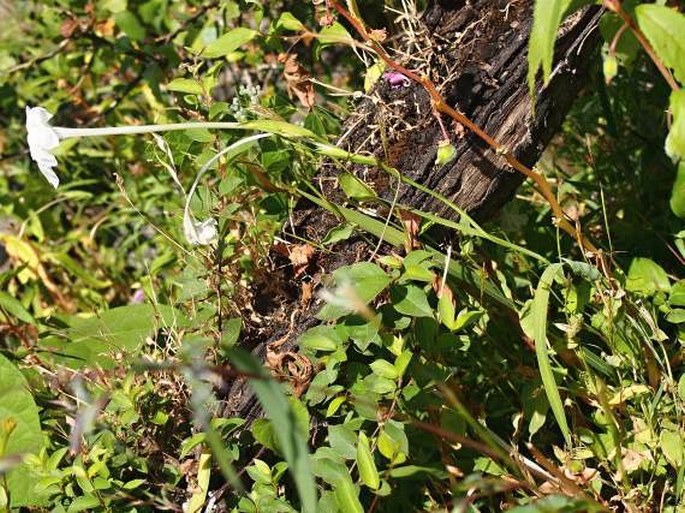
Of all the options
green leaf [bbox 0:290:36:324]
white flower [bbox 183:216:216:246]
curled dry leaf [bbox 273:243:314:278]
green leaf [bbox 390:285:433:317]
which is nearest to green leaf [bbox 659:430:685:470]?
green leaf [bbox 390:285:433:317]

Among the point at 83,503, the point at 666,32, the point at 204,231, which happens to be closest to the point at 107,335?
the point at 204,231

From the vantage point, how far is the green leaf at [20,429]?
1.77 meters

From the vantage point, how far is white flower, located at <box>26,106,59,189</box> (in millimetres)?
1669

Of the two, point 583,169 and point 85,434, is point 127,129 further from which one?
point 583,169

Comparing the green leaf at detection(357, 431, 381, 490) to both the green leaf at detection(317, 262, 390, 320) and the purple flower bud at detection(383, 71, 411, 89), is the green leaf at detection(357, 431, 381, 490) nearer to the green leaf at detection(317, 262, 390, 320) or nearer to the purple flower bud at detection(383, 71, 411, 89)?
the green leaf at detection(317, 262, 390, 320)

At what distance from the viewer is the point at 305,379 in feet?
5.59

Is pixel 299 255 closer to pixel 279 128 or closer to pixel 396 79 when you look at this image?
pixel 279 128

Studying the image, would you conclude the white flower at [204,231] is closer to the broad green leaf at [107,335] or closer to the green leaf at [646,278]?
the broad green leaf at [107,335]

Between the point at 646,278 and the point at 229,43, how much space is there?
911 millimetres

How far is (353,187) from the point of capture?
170 centimetres

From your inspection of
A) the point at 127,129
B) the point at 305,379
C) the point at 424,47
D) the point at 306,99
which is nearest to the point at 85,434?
the point at 305,379

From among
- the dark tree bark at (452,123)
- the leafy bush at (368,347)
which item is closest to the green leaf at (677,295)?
the leafy bush at (368,347)

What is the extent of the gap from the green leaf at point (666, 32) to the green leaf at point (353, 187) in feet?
1.91

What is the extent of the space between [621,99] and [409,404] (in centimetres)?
133
